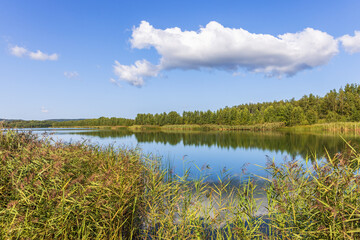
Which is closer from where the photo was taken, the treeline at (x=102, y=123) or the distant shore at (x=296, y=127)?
the distant shore at (x=296, y=127)

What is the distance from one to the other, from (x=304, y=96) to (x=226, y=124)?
36624mm

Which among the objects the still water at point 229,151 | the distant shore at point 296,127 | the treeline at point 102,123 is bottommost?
the still water at point 229,151

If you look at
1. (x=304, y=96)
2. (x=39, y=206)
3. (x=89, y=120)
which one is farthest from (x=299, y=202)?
(x=89, y=120)

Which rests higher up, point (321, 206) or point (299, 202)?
point (321, 206)

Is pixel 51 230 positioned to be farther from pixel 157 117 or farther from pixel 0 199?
pixel 157 117

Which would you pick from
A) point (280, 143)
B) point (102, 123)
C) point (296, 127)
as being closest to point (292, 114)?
point (296, 127)


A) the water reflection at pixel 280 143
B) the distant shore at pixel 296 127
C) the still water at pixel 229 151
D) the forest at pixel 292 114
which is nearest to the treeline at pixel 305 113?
the forest at pixel 292 114

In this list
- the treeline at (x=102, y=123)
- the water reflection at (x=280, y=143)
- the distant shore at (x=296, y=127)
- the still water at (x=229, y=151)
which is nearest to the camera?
the still water at (x=229, y=151)

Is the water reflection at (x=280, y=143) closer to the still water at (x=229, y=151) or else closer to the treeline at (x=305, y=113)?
the still water at (x=229, y=151)

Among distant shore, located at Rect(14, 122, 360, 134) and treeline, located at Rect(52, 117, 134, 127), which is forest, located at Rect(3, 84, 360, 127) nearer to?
distant shore, located at Rect(14, 122, 360, 134)

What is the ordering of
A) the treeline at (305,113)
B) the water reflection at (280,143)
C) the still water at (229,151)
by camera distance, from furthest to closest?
→ 1. the treeline at (305,113)
2. the water reflection at (280,143)
3. the still water at (229,151)

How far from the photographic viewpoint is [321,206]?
2.85m

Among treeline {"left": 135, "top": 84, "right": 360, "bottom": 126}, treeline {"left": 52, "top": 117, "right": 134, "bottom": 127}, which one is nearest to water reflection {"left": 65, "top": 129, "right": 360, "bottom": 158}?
treeline {"left": 135, "top": 84, "right": 360, "bottom": 126}

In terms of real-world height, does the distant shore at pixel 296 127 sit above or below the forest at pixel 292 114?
below
